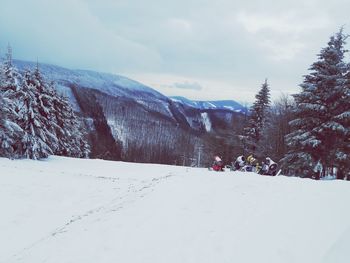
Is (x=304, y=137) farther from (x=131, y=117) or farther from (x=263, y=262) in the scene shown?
(x=131, y=117)

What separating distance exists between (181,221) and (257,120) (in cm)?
2828

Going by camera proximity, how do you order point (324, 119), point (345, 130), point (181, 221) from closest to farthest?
1. point (181, 221)
2. point (345, 130)
3. point (324, 119)

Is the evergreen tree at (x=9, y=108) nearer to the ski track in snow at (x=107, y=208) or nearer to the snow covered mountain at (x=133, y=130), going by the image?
the ski track in snow at (x=107, y=208)

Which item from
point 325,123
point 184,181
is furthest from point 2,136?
point 325,123

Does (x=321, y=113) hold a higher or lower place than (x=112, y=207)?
higher

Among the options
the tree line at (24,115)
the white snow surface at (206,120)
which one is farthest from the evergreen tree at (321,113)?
the white snow surface at (206,120)

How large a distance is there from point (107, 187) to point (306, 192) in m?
8.34

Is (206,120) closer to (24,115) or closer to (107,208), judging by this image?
(24,115)

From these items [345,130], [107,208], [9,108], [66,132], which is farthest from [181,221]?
[66,132]

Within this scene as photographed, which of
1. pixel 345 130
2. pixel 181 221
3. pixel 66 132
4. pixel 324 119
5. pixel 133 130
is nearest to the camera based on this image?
pixel 181 221

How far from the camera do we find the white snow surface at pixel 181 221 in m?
6.73

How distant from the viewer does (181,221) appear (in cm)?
845

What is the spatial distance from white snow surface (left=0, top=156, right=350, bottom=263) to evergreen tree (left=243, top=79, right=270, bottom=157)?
21734 millimetres

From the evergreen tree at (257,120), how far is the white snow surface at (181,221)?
2173 cm
